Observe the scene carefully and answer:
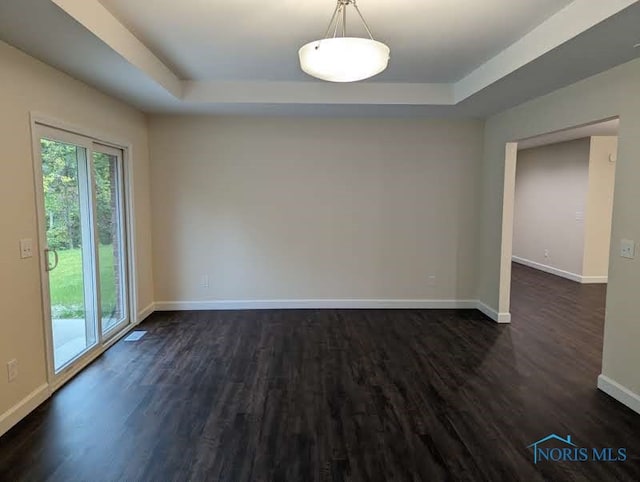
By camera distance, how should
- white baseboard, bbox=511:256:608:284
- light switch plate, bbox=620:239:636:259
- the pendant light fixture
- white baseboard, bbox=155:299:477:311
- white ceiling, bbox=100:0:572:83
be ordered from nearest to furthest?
the pendant light fixture, white ceiling, bbox=100:0:572:83, light switch plate, bbox=620:239:636:259, white baseboard, bbox=155:299:477:311, white baseboard, bbox=511:256:608:284

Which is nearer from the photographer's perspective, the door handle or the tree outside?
the door handle

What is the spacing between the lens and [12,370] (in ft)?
8.48

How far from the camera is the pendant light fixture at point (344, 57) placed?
2080mm

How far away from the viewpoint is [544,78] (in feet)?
10.6

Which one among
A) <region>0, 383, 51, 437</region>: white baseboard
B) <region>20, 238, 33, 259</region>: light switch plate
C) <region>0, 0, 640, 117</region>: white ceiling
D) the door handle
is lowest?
<region>0, 383, 51, 437</region>: white baseboard

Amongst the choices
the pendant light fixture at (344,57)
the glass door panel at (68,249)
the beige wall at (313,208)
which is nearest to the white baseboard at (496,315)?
the beige wall at (313,208)

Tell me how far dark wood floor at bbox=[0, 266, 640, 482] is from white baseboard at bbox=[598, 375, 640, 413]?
0.23 feet

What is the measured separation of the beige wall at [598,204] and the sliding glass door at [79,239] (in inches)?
284

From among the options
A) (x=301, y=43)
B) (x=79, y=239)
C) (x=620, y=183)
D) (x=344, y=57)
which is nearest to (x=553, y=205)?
(x=620, y=183)

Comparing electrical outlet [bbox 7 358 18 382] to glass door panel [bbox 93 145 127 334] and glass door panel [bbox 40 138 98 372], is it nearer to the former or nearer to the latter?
glass door panel [bbox 40 138 98 372]

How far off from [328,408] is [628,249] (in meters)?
2.48

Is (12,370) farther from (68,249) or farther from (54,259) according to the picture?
(68,249)

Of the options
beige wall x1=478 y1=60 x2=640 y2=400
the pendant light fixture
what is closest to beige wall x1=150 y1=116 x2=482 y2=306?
beige wall x1=478 y1=60 x2=640 y2=400

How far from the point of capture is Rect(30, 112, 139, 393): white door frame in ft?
9.33
